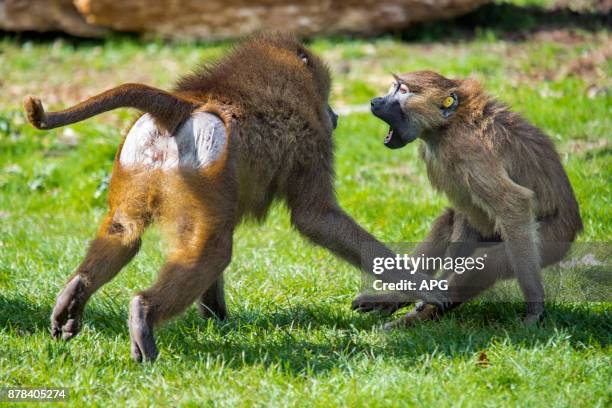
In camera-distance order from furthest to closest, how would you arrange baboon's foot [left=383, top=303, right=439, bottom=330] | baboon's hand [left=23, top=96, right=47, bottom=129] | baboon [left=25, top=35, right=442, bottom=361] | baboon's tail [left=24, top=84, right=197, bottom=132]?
baboon's foot [left=383, top=303, right=439, bottom=330] → baboon [left=25, top=35, right=442, bottom=361] → baboon's tail [left=24, top=84, right=197, bottom=132] → baboon's hand [left=23, top=96, right=47, bottom=129]

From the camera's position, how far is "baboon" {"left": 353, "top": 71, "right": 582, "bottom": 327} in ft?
17.6

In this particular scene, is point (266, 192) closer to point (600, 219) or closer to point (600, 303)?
point (600, 303)

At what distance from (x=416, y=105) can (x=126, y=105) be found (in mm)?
1951

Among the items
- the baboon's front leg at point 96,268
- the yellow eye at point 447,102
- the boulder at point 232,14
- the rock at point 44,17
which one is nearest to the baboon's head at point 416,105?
the yellow eye at point 447,102

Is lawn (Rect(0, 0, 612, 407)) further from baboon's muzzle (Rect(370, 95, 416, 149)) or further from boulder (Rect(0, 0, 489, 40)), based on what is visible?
baboon's muzzle (Rect(370, 95, 416, 149))

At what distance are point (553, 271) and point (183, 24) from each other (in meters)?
8.67

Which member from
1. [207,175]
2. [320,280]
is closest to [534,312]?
[320,280]

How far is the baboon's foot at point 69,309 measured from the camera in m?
4.93

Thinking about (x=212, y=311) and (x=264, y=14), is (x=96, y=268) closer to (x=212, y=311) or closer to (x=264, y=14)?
(x=212, y=311)

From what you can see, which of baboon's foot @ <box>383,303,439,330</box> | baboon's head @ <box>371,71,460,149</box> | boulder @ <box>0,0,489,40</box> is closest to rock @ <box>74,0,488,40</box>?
boulder @ <box>0,0,489,40</box>

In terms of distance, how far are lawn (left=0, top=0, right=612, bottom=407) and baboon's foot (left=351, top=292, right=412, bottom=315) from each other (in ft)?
0.39

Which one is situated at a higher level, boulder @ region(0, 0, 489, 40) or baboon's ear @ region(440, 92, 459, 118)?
boulder @ region(0, 0, 489, 40)

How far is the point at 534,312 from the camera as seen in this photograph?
5.30 meters

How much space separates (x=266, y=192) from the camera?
5348 millimetres
